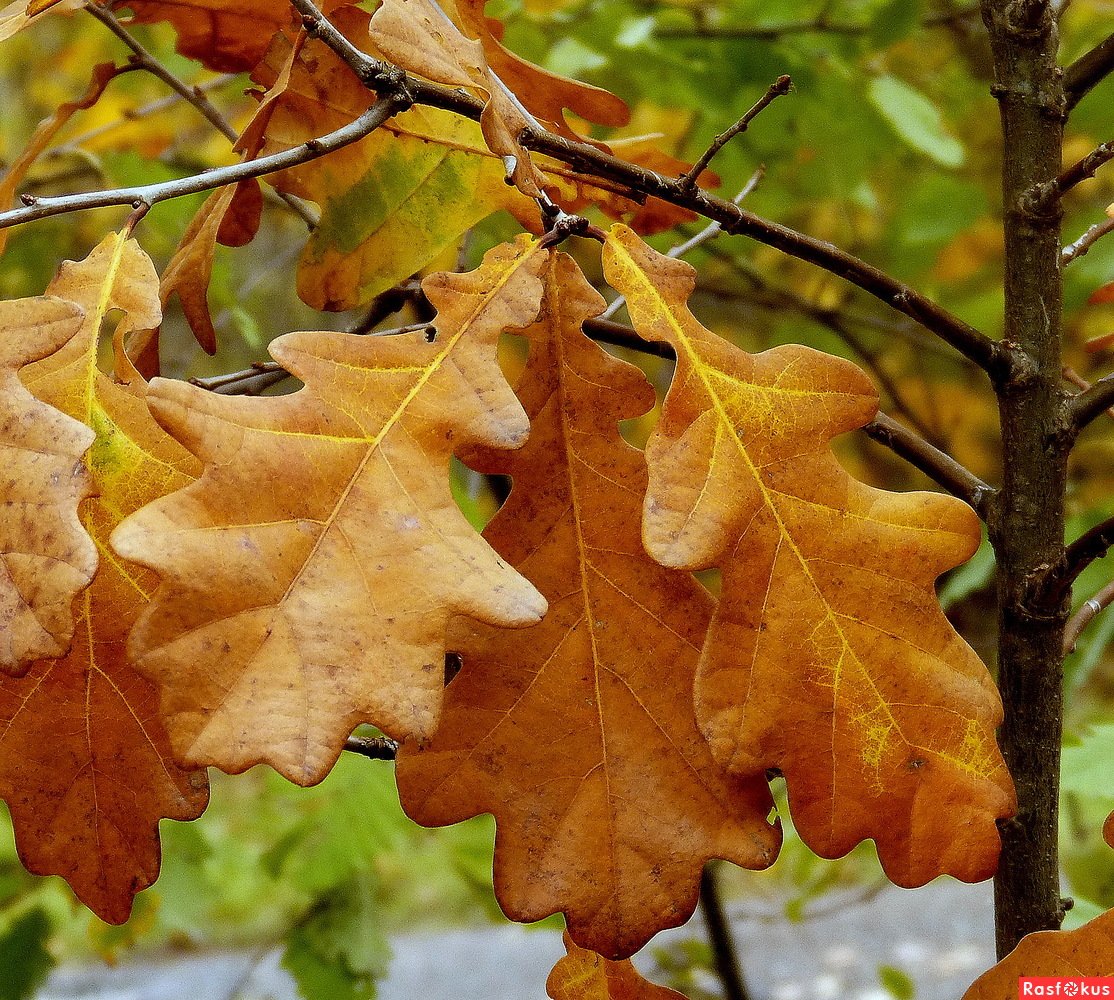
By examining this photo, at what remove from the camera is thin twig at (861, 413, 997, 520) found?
75 centimetres

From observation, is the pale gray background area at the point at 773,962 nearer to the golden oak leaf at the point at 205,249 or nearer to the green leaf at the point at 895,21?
the green leaf at the point at 895,21

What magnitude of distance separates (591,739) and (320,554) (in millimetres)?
178

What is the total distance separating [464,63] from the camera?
1.93 ft

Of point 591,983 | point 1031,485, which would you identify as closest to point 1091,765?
point 1031,485

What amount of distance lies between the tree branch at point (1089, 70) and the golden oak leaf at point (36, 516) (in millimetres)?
657

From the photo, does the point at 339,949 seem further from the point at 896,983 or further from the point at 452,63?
the point at 452,63

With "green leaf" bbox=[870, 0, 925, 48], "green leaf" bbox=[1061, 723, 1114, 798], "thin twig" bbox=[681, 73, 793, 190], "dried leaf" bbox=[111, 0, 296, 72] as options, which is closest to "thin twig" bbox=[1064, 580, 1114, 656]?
"green leaf" bbox=[1061, 723, 1114, 798]

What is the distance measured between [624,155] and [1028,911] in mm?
598

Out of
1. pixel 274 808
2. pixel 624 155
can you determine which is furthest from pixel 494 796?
pixel 274 808

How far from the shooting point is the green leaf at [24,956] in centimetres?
144

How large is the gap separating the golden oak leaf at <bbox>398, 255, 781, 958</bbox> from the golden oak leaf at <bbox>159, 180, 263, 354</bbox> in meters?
0.26

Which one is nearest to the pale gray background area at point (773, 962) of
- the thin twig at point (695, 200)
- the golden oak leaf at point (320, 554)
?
the thin twig at point (695, 200)

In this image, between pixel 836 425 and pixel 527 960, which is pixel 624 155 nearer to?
pixel 836 425

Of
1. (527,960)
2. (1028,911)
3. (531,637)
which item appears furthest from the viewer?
(527,960)
